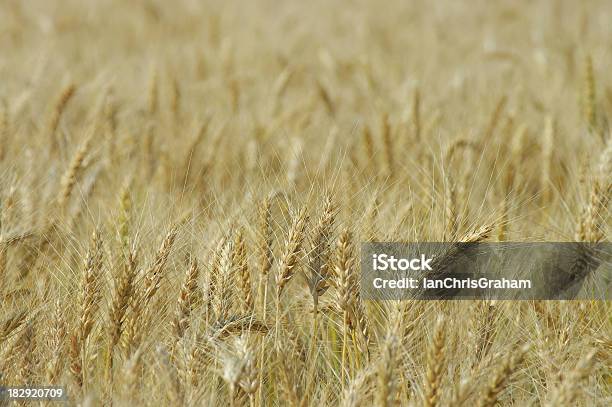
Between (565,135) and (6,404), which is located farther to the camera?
(565,135)

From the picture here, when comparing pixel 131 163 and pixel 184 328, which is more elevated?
pixel 131 163

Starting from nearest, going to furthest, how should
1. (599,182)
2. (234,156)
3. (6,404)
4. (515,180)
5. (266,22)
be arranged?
(6,404), (599,182), (515,180), (234,156), (266,22)

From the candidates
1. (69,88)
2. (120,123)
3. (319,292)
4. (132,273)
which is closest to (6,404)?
(132,273)

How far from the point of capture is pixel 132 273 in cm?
149

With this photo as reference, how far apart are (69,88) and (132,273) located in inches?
71.3

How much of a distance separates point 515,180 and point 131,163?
1.58 metres

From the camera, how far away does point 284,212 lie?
226cm

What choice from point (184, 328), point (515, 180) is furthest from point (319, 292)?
point (515, 180)

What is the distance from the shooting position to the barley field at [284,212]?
147cm

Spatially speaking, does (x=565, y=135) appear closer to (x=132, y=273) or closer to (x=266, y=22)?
(x=132, y=273)

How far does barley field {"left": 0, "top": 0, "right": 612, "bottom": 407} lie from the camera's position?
1472mm

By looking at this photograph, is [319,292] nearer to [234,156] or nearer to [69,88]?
[234,156]

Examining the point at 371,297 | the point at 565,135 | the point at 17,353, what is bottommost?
the point at 17,353

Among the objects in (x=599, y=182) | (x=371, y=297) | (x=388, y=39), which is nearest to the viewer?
(x=371, y=297)
